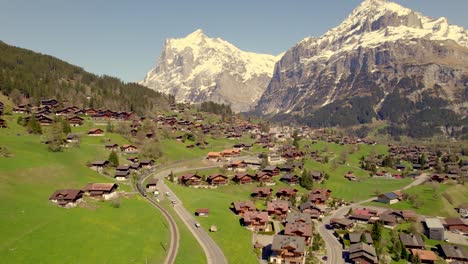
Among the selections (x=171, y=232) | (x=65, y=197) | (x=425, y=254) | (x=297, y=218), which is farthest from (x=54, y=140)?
(x=425, y=254)

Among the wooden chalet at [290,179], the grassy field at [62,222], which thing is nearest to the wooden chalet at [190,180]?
the grassy field at [62,222]

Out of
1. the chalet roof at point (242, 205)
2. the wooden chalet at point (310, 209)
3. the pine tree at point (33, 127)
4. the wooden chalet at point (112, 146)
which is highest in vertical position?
the pine tree at point (33, 127)

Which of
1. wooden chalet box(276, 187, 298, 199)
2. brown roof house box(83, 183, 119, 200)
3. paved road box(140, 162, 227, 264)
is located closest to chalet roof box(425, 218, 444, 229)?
wooden chalet box(276, 187, 298, 199)

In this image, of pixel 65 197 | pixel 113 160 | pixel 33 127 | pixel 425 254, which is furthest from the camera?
pixel 33 127

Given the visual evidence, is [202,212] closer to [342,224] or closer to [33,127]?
[342,224]

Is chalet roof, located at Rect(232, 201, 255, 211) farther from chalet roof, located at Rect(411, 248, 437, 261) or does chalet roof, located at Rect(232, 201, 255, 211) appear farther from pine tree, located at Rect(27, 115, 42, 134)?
pine tree, located at Rect(27, 115, 42, 134)

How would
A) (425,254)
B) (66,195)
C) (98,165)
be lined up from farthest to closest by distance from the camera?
(98,165) → (425,254) → (66,195)

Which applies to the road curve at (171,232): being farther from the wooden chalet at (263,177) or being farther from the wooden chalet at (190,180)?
the wooden chalet at (263,177)

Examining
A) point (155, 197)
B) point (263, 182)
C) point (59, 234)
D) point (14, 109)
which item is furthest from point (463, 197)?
point (14, 109)
